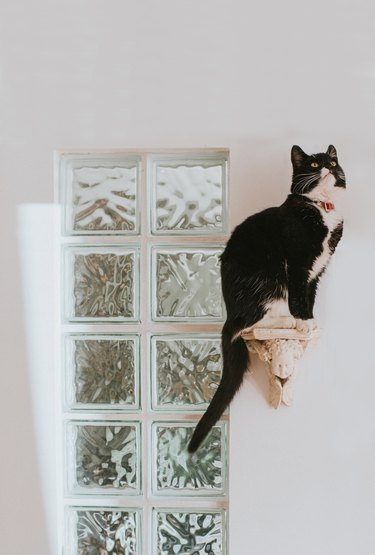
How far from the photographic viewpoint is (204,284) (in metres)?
1.91

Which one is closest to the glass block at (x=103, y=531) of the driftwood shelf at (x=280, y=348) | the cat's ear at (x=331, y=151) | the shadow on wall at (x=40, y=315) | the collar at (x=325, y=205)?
the shadow on wall at (x=40, y=315)

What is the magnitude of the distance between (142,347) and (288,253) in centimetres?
49

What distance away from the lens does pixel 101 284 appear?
6.30 ft

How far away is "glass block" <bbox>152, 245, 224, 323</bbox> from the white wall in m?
0.17

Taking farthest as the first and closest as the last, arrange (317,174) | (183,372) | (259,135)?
1. (183,372)
2. (259,135)
3. (317,174)

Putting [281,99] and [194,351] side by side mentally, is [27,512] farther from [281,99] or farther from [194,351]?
[281,99]

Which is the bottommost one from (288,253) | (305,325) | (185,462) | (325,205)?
(185,462)

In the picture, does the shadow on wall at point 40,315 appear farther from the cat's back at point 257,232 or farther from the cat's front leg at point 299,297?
the cat's front leg at point 299,297

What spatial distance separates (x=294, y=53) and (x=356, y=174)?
0.35m

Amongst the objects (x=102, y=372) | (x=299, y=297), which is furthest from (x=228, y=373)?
(x=102, y=372)

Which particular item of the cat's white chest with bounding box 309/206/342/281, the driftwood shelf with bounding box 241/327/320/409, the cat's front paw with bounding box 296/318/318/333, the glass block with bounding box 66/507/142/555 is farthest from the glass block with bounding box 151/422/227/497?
the cat's white chest with bounding box 309/206/342/281

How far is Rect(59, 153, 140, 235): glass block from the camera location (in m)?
1.91

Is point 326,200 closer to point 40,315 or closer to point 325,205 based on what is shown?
point 325,205

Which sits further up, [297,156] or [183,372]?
[297,156]
